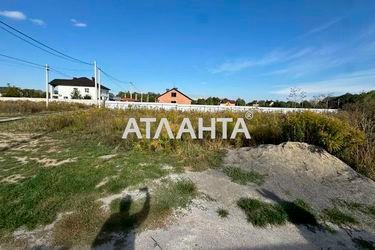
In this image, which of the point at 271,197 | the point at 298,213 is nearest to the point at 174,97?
the point at 271,197

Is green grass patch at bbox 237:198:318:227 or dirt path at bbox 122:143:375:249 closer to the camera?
dirt path at bbox 122:143:375:249

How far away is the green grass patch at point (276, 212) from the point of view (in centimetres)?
421

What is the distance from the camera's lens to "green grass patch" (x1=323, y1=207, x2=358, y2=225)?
4262mm

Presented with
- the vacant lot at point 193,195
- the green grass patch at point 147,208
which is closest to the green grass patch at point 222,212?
the vacant lot at point 193,195

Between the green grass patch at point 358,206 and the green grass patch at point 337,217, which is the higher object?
the green grass patch at point 358,206

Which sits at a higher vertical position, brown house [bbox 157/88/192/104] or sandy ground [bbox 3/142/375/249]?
brown house [bbox 157/88/192/104]

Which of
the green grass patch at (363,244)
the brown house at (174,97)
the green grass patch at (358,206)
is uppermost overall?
the brown house at (174,97)

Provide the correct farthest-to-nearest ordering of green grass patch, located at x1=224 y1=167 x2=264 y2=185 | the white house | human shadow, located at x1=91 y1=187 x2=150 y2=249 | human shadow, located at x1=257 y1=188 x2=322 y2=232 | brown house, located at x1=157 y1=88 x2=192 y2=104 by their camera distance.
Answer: the white house < brown house, located at x1=157 y1=88 x2=192 y2=104 < green grass patch, located at x1=224 y1=167 x2=264 y2=185 < human shadow, located at x1=257 y1=188 x2=322 y2=232 < human shadow, located at x1=91 y1=187 x2=150 y2=249

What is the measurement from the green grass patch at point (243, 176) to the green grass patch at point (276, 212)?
72cm

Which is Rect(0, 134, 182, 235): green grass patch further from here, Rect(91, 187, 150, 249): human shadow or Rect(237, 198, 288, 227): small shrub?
Rect(237, 198, 288, 227): small shrub

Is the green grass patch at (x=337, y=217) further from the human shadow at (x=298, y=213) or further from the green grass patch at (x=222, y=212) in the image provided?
the green grass patch at (x=222, y=212)

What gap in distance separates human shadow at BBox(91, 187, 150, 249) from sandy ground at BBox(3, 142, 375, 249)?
0.02 m

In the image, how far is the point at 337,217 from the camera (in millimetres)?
4352

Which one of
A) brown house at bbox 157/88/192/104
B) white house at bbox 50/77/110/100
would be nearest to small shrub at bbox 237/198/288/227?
brown house at bbox 157/88/192/104
